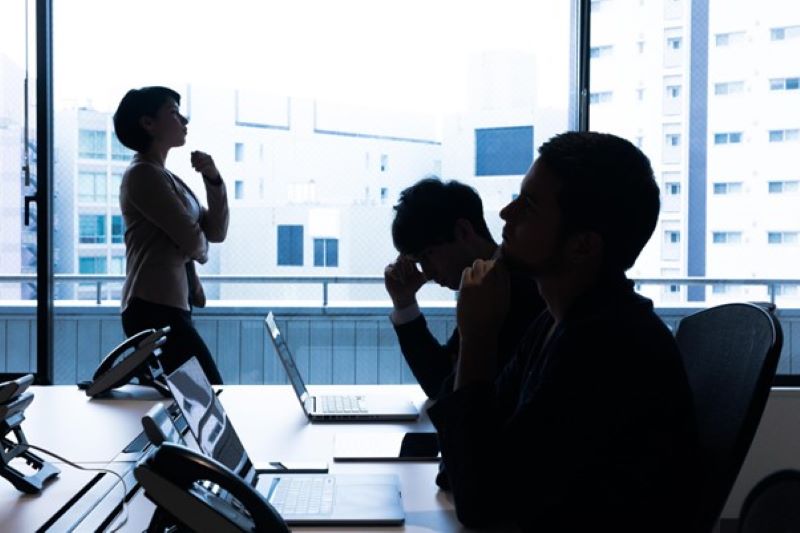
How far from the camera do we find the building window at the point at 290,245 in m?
3.91

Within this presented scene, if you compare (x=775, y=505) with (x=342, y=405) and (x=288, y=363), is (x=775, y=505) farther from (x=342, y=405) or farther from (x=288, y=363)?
(x=288, y=363)

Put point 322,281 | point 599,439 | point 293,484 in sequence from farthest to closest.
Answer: point 322,281 < point 293,484 < point 599,439

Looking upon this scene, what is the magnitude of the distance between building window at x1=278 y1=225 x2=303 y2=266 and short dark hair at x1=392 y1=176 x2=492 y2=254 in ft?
5.42

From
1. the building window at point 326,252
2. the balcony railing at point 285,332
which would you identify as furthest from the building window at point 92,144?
the building window at point 326,252

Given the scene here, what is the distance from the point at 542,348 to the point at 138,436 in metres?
0.97

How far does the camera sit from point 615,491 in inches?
47.7

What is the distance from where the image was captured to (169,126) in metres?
3.04

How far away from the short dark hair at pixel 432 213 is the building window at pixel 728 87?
1878 millimetres

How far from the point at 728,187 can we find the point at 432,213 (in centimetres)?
201

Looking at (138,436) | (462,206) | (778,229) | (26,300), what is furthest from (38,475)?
(778,229)

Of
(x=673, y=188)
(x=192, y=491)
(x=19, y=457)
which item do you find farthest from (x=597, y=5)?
(x=192, y=491)

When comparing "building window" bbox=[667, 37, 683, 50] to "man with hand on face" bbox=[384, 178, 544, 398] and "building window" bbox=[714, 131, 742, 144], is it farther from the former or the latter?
"man with hand on face" bbox=[384, 178, 544, 398]

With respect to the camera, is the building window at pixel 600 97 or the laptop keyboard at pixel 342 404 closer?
the laptop keyboard at pixel 342 404

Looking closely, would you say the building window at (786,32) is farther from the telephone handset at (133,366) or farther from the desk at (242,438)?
the telephone handset at (133,366)
